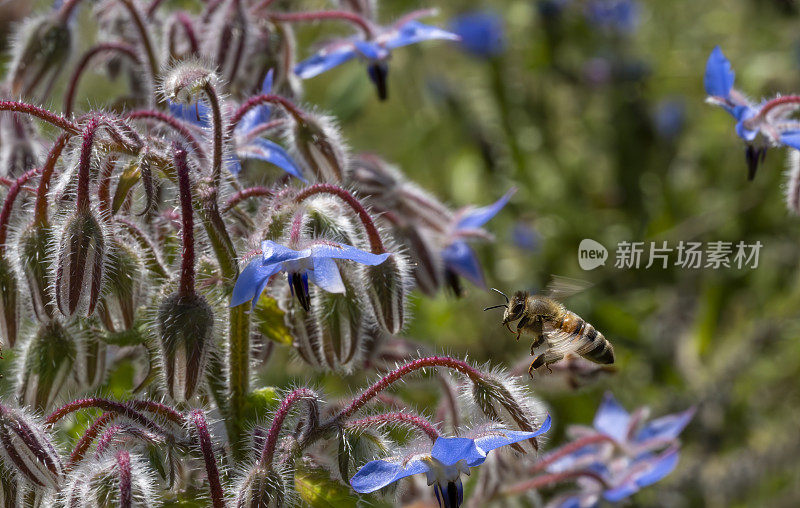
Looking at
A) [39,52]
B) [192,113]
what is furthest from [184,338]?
[39,52]

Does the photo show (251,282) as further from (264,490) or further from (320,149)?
(320,149)

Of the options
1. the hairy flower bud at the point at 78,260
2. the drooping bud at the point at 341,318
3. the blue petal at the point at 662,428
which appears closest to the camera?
the hairy flower bud at the point at 78,260

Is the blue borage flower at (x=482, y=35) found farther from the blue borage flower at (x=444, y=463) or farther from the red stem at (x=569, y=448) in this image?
the blue borage flower at (x=444, y=463)

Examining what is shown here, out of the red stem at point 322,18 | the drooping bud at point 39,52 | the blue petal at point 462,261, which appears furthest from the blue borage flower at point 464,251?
the drooping bud at point 39,52

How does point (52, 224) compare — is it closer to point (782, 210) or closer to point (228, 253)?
point (228, 253)

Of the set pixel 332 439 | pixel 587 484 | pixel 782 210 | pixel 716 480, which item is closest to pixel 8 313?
pixel 332 439

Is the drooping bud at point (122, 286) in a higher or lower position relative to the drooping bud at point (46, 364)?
higher

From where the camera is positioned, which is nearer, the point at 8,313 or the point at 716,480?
the point at 8,313
